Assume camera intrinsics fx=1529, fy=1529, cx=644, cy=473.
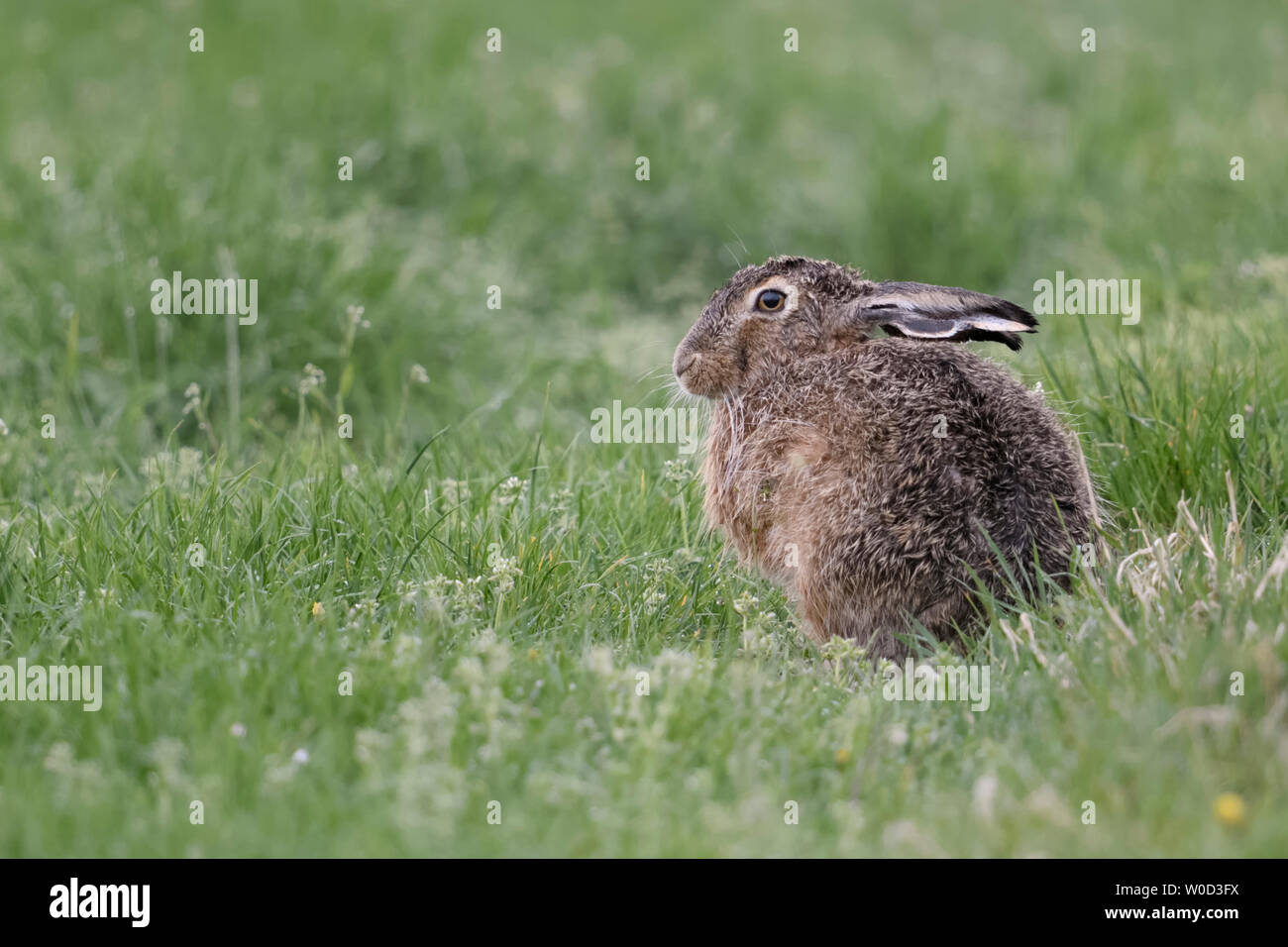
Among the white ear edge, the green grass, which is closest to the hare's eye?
the white ear edge

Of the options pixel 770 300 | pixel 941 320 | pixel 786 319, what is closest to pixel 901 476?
pixel 941 320

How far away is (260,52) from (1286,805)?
34.2 feet

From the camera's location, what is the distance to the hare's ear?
5.63 meters

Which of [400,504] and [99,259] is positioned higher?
[99,259]

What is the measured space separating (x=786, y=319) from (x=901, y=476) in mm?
1107

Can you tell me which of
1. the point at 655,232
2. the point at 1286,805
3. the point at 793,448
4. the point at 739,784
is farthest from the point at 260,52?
the point at 1286,805

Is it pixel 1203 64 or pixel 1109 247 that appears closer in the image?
pixel 1109 247

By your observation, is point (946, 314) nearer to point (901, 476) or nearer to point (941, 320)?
point (941, 320)

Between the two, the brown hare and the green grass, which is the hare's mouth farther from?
the green grass

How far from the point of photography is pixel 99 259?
822 cm

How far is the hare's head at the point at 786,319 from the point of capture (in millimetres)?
5961

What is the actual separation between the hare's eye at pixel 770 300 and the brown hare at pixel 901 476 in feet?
0.89

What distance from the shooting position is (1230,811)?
3.72m
